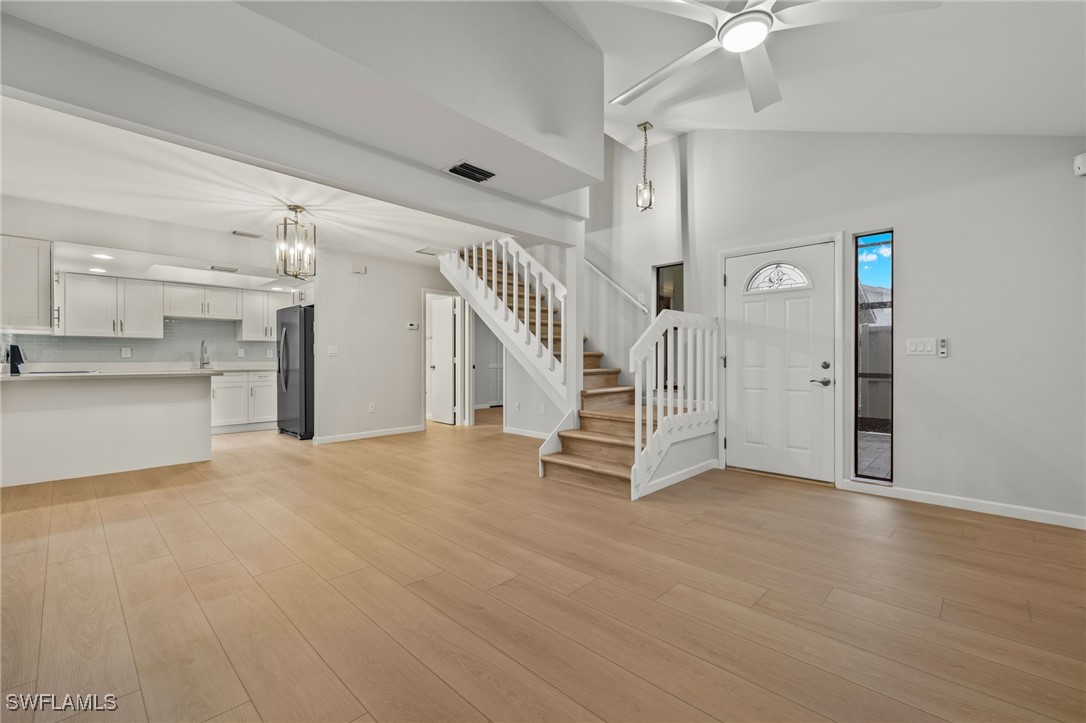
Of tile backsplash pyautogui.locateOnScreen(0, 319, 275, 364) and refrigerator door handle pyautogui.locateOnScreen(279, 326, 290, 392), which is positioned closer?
tile backsplash pyautogui.locateOnScreen(0, 319, 275, 364)

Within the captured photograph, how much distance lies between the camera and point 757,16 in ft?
6.65

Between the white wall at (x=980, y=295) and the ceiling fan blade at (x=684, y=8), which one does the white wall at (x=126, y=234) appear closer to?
the ceiling fan blade at (x=684, y=8)

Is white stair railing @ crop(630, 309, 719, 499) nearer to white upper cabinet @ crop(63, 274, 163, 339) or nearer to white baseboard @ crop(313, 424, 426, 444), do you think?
white baseboard @ crop(313, 424, 426, 444)

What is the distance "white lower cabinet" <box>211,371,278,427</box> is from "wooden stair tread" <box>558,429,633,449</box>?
5132 mm

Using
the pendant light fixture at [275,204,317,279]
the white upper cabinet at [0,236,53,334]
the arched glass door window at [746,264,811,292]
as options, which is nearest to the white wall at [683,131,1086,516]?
the arched glass door window at [746,264,811,292]

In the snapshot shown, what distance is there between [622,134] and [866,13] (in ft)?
11.3

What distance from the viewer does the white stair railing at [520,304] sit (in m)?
4.76

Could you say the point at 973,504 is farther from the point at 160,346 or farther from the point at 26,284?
the point at 160,346

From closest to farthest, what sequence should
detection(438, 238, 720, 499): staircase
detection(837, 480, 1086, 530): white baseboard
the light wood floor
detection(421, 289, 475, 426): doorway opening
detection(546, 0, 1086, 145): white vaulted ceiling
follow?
the light wood floor < detection(546, 0, 1086, 145): white vaulted ceiling < detection(837, 480, 1086, 530): white baseboard < detection(438, 238, 720, 499): staircase < detection(421, 289, 475, 426): doorway opening

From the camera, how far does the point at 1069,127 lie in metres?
2.79

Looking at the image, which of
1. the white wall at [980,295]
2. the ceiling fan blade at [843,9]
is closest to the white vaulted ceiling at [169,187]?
the ceiling fan blade at [843,9]

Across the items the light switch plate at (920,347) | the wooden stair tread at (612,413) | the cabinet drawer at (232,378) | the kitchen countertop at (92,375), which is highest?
the light switch plate at (920,347)

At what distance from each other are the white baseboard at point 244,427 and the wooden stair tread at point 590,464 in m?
4.90

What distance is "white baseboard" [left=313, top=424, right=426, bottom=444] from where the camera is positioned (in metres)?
5.86
